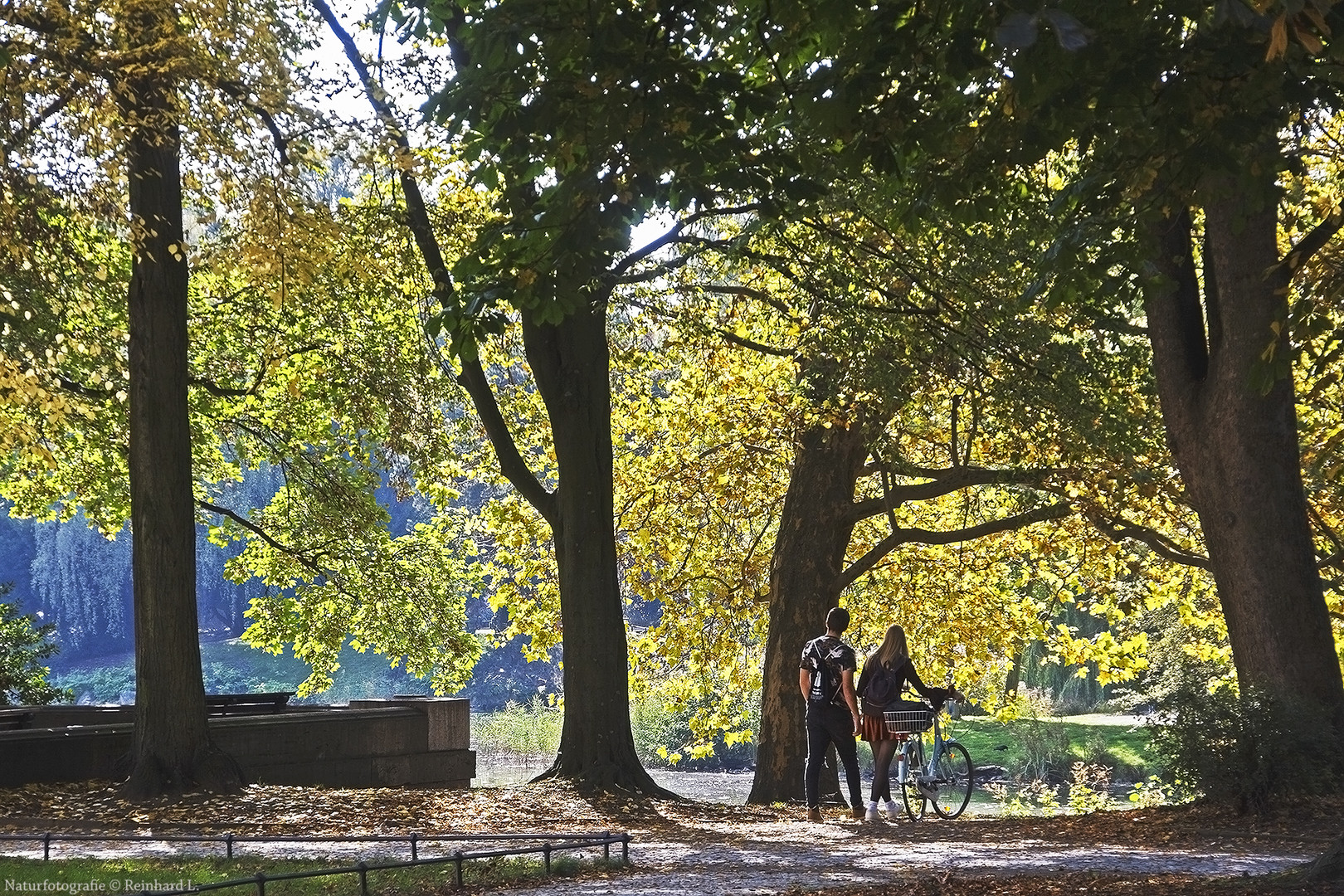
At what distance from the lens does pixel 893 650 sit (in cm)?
1143

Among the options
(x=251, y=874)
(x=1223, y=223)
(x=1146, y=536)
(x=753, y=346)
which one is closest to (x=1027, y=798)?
(x=1146, y=536)

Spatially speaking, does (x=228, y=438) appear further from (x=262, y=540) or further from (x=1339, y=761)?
(x=1339, y=761)

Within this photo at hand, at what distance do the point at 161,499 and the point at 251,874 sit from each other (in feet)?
19.0

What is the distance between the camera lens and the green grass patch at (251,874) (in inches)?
289

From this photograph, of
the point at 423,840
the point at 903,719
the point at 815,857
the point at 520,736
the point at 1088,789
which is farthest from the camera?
the point at 520,736

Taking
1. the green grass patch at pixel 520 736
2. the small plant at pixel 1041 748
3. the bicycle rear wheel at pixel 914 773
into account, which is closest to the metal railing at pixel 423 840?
the bicycle rear wheel at pixel 914 773

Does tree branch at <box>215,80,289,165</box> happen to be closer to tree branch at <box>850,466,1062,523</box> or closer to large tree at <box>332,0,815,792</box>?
large tree at <box>332,0,815,792</box>

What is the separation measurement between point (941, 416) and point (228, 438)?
11072mm

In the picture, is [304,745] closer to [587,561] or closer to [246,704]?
[246,704]

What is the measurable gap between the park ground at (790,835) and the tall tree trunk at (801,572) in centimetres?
325

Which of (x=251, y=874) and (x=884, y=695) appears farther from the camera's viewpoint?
(x=884, y=695)

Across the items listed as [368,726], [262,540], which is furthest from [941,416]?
[262,540]

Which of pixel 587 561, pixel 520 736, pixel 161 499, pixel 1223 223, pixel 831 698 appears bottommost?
pixel 520 736

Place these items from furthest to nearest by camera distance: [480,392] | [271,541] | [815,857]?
[271,541], [480,392], [815,857]
